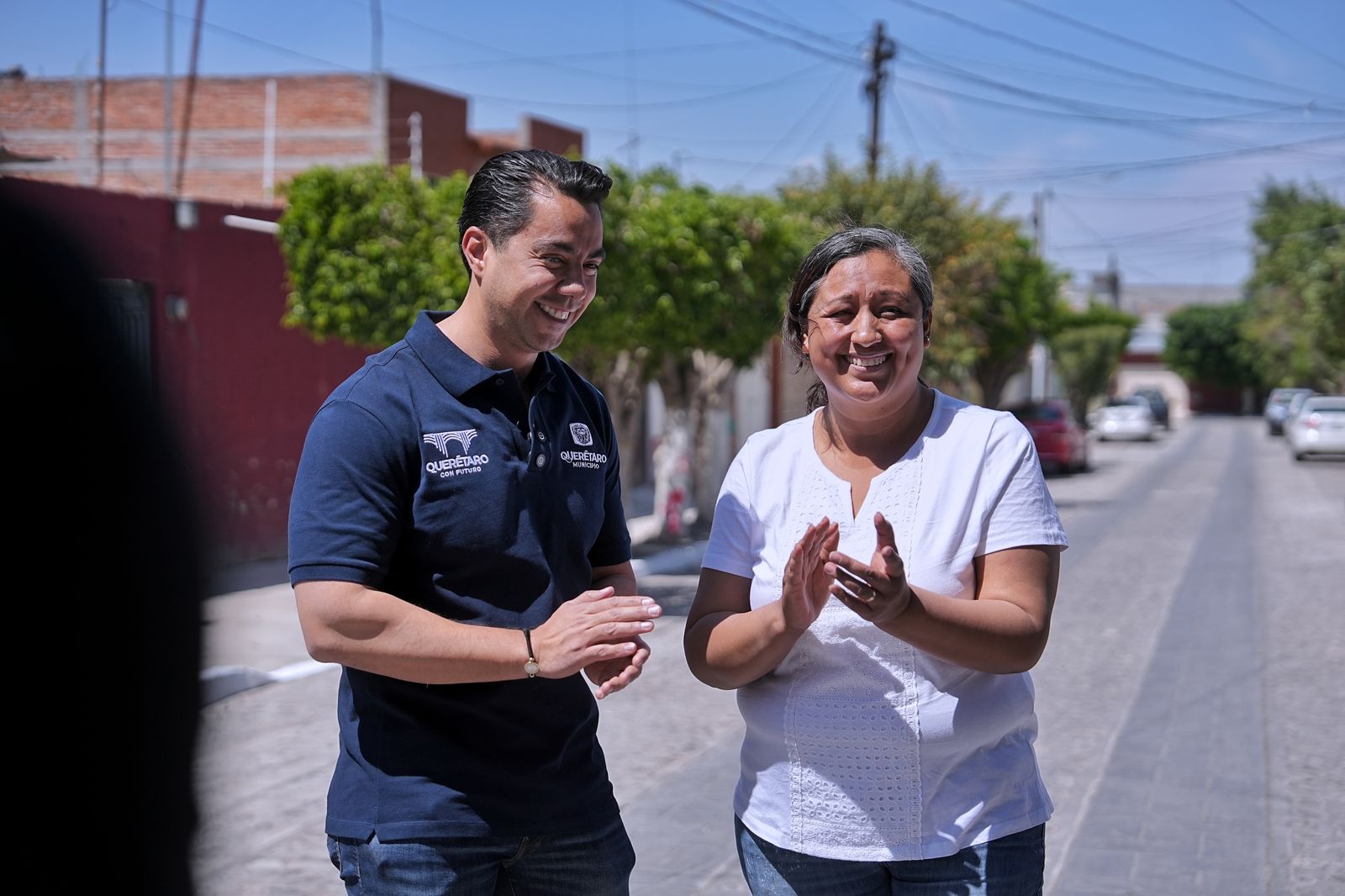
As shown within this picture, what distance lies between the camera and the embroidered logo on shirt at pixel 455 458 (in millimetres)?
2115

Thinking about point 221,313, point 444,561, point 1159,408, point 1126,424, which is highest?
point 221,313

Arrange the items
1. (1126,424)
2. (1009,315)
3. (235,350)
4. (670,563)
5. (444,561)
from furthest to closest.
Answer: (1126,424) → (1009,315) → (670,563) → (235,350) → (444,561)

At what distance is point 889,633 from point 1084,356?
4940 centimetres

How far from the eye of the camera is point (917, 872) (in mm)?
2217

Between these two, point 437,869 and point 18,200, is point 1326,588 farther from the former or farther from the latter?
point 18,200

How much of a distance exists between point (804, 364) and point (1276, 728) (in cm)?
535

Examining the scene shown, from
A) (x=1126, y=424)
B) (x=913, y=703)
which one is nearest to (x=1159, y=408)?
(x=1126, y=424)

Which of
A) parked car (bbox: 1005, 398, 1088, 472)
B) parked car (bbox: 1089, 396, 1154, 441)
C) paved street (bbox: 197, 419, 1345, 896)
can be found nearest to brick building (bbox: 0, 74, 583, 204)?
parked car (bbox: 1005, 398, 1088, 472)

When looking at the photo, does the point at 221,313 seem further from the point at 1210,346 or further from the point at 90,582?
the point at 1210,346

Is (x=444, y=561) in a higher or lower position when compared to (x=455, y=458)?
lower

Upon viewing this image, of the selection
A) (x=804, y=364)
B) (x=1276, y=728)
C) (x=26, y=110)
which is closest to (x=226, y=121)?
(x=26, y=110)

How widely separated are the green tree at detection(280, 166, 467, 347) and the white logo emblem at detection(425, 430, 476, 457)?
9.11 metres

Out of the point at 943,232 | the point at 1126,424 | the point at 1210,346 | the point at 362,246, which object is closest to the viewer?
the point at 362,246

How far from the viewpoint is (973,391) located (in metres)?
34.7
